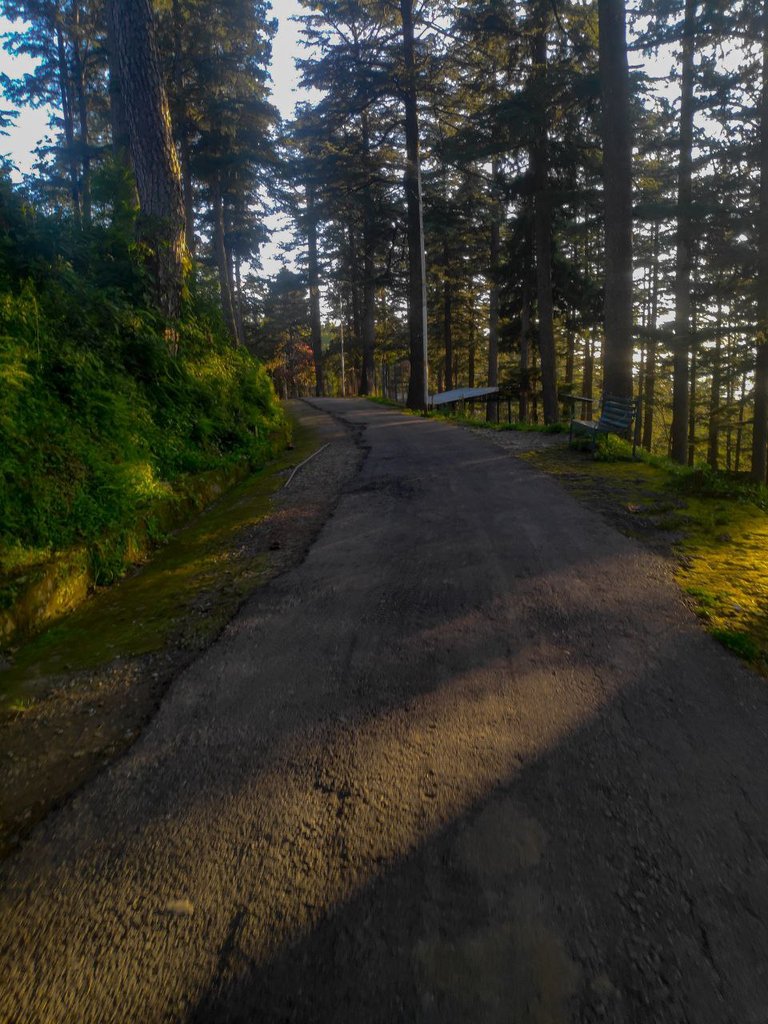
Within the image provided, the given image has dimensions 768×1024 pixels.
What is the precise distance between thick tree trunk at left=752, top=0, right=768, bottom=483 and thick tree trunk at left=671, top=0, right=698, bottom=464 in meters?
1.67

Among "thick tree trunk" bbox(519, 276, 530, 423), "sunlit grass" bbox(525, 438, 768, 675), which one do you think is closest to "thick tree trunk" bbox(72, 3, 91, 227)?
"thick tree trunk" bbox(519, 276, 530, 423)

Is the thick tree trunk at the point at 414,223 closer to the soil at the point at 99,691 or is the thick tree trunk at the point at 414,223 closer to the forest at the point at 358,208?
the forest at the point at 358,208

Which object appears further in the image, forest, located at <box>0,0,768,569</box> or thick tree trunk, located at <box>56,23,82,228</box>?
thick tree trunk, located at <box>56,23,82,228</box>

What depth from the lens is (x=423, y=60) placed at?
1786 cm

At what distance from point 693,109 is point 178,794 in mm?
22324

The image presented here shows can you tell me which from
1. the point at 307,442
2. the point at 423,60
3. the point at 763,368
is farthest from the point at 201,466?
the point at 423,60

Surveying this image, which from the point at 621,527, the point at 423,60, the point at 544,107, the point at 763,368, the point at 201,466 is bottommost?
the point at 621,527

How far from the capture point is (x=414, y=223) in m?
21.1

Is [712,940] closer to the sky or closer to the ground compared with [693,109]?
closer to the ground

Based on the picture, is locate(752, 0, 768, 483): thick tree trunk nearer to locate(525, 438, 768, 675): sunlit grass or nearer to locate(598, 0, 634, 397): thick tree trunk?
locate(598, 0, 634, 397): thick tree trunk

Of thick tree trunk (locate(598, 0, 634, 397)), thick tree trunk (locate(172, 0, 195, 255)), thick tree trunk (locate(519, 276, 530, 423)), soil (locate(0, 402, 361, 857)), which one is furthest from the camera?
thick tree trunk (locate(519, 276, 530, 423))

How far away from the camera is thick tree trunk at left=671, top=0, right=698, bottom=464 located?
1479cm

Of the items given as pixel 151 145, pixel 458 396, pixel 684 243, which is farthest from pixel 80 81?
pixel 684 243

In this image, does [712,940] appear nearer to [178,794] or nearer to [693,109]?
[178,794]
